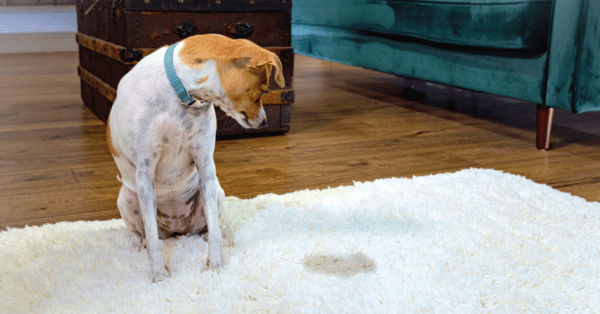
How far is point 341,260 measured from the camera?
1.12m

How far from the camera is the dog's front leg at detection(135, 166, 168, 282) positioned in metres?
1.00

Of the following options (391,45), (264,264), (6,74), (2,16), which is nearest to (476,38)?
(391,45)

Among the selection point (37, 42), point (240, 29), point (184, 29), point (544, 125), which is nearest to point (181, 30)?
point (184, 29)

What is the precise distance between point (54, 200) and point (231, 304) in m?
0.76

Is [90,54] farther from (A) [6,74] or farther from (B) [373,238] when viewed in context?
(B) [373,238]

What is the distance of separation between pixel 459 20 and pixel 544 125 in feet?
1.85

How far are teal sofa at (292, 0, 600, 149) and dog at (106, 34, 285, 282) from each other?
51.6 inches

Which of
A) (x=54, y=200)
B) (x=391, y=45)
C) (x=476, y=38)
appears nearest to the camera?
(x=54, y=200)

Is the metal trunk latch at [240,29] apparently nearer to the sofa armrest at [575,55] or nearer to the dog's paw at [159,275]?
the sofa armrest at [575,55]

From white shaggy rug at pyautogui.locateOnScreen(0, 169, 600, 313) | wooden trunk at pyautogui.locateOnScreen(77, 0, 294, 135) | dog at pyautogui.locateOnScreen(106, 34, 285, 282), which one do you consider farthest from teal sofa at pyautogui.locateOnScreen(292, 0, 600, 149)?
dog at pyautogui.locateOnScreen(106, 34, 285, 282)

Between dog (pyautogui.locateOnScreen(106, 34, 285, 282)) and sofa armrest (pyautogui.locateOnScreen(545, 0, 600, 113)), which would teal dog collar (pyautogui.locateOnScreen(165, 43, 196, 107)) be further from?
sofa armrest (pyautogui.locateOnScreen(545, 0, 600, 113))

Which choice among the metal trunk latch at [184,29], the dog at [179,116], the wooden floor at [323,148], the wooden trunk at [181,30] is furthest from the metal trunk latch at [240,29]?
the dog at [179,116]

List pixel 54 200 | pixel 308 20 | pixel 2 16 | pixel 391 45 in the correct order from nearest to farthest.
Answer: pixel 54 200 < pixel 391 45 < pixel 308 20 < pixel 2 16

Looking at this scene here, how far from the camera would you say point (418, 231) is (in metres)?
1.25
